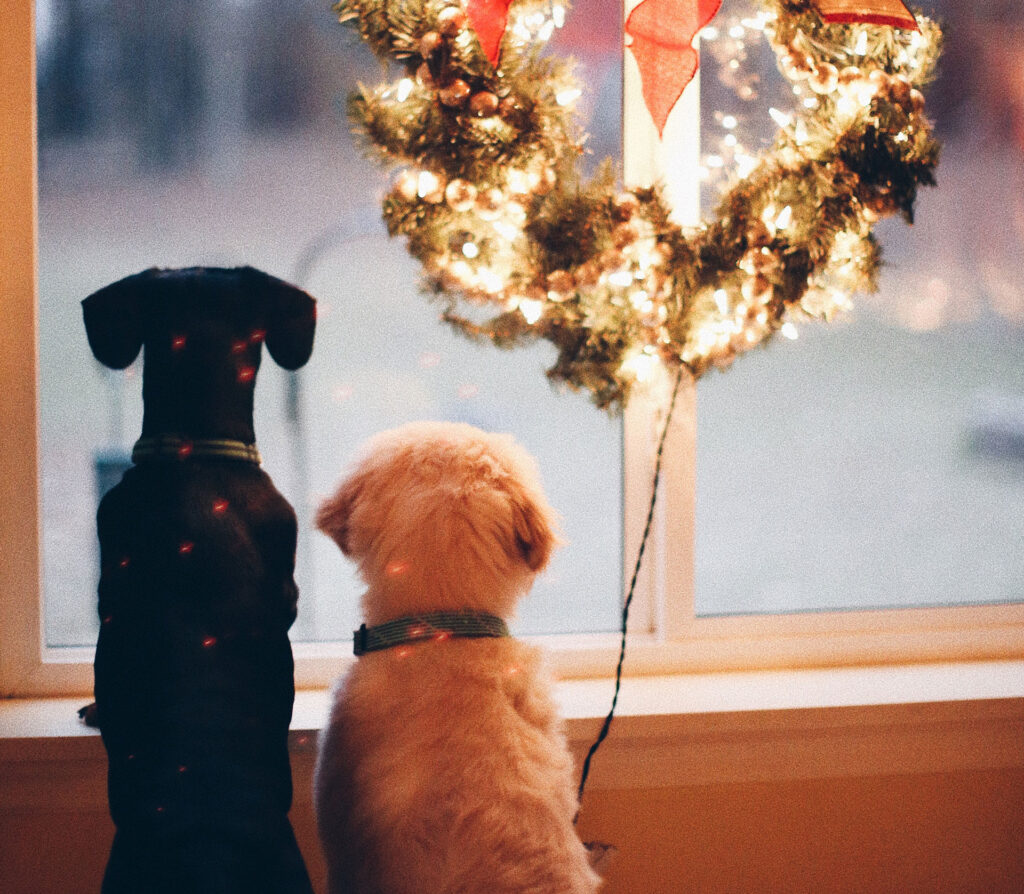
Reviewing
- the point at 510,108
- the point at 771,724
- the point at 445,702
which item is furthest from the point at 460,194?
the point at 771,724

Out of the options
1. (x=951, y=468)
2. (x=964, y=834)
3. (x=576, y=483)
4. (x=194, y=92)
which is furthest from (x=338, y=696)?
(x=951, y=468)

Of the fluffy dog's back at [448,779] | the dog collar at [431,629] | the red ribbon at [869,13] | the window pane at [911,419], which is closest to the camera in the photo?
the fluffy dog's back at [448,779]

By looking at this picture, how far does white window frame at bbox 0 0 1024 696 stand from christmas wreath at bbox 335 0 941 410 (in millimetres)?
204

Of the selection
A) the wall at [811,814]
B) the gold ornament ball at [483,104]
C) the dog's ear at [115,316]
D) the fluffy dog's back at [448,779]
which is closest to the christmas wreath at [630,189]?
the gold ornament ball at [483,104]

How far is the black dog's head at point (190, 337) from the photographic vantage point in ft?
4.15

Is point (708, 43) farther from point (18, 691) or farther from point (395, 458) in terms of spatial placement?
point (18, 691)

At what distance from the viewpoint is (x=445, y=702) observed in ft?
3.72

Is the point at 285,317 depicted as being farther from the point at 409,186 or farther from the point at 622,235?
the point at 622,235

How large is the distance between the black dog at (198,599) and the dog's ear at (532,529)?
35cm

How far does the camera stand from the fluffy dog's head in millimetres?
1180

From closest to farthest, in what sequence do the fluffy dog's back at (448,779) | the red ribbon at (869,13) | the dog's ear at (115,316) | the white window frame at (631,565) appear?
the fluffy dog's back at (448,779)
the dog's ear at (115,316)
the red ribbon at (869,13)
the white window frame at (631,565)

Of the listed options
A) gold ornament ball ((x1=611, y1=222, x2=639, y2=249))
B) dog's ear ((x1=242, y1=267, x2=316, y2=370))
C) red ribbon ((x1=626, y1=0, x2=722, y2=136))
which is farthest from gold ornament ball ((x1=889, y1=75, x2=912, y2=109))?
dog's ear ((x1=242, y1=267, x2=316, y2=370))

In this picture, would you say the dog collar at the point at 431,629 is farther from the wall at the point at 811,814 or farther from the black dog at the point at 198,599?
the wall at the point at 811,814

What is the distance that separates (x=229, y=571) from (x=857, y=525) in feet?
4.60
